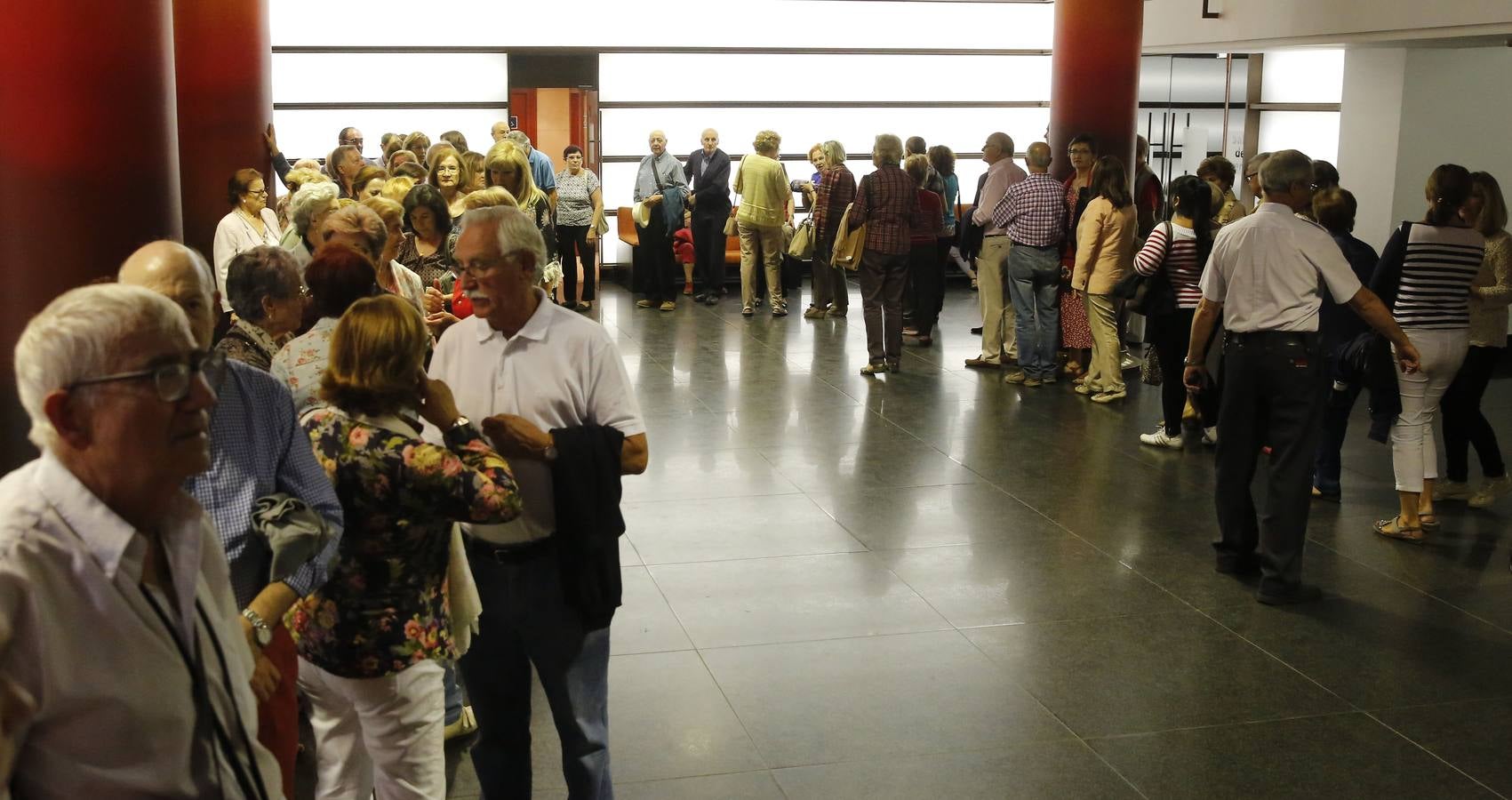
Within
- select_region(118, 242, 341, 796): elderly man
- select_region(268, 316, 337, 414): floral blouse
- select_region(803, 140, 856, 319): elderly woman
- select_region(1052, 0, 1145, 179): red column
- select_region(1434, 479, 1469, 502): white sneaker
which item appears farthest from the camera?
select_region(803, 140, 856, 319): elderly woman

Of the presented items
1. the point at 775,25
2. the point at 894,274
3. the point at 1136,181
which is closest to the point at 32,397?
the point at 894,274

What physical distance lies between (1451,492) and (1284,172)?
255cm

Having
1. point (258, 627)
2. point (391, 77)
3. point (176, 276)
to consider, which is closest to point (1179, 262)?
point (176, 276)

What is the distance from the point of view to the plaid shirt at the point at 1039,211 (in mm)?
9859

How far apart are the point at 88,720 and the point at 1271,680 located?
4079mm

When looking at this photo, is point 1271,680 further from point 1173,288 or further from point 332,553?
point 1173,288

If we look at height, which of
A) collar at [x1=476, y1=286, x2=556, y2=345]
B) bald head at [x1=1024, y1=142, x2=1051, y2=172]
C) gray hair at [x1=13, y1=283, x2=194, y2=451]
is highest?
bald head at [x1=1024, y1=142, x2=1051, y2=172]

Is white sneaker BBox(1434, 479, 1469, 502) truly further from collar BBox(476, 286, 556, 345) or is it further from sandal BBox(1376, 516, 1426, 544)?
collar BBox(476, 286, 556, 345)

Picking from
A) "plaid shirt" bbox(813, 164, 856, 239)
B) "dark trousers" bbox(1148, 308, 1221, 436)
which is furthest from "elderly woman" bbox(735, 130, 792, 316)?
"dark trousers" bbox(1148, 308, 1221, 436)

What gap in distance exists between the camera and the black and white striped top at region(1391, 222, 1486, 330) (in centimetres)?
646

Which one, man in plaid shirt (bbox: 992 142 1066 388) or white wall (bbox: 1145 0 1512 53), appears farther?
man in plaid shirt (bbox: 992 142 1066 388)

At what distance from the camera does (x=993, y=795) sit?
397cm

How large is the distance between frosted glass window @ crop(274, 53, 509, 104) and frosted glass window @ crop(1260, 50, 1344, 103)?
8.01m

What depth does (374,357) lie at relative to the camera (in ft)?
9.57
